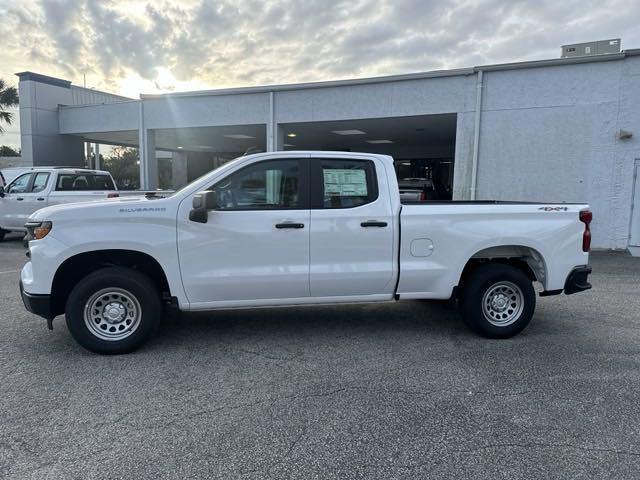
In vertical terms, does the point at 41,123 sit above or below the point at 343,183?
above

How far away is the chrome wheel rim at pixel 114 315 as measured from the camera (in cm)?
456

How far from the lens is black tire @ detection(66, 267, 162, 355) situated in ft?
14.7

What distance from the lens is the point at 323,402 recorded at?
3.69 metres

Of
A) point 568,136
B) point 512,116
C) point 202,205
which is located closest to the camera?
point 202,205

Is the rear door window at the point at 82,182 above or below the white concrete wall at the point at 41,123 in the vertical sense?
below

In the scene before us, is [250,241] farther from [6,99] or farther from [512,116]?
[6,99]

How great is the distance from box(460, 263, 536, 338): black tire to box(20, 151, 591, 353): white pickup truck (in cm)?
1

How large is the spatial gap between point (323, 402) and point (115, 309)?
2307 mm

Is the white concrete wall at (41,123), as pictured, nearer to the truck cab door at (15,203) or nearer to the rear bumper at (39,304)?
the truck cab door at (15,203)

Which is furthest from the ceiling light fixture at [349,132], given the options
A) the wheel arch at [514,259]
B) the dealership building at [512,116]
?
the wheel arch at [514,259]

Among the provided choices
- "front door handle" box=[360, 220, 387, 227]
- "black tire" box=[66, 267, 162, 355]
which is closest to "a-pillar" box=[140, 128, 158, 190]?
"black tire" box=[66, 267, 162, 355]

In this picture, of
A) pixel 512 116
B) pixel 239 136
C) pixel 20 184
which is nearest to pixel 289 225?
pixel 512 116

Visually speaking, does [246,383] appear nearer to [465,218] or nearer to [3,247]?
[465,218]

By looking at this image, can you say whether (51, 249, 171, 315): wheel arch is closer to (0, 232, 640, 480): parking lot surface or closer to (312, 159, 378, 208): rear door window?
(0, 232, 640, 480): parking lot surface
